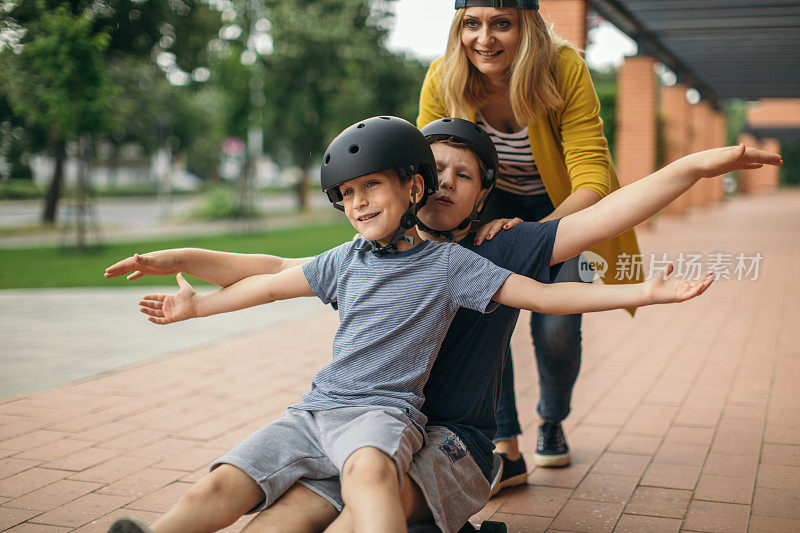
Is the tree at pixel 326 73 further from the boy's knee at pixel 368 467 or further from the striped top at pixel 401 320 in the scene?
the boy's knee at pixel 368 467

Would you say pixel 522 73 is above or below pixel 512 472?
above

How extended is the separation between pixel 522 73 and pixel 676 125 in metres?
21.4

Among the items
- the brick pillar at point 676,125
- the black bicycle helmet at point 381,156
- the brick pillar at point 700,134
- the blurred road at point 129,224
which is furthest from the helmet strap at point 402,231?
the brick pillar at point 700,134

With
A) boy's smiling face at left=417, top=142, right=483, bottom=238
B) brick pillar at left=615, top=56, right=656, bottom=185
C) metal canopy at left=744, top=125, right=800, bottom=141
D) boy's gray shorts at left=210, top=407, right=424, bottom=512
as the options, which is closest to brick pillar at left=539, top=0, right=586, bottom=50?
brick pillar at left=615, top=56, right=656, bottom=185

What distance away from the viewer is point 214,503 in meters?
2.06

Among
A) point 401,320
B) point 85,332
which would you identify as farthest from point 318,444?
point 85,332

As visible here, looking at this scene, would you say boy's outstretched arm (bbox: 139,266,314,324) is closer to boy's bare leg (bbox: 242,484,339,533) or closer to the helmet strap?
the helmet strap

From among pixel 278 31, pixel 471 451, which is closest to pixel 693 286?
pixel 471 451

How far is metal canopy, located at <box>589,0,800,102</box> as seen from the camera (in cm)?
1174

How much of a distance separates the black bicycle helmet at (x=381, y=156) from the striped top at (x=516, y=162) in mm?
684

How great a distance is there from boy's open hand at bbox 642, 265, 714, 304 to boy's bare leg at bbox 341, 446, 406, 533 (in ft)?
2.56

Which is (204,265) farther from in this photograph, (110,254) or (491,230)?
(110,254)

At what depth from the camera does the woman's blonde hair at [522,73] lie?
2725mm

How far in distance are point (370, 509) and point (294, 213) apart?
31.8 metres
